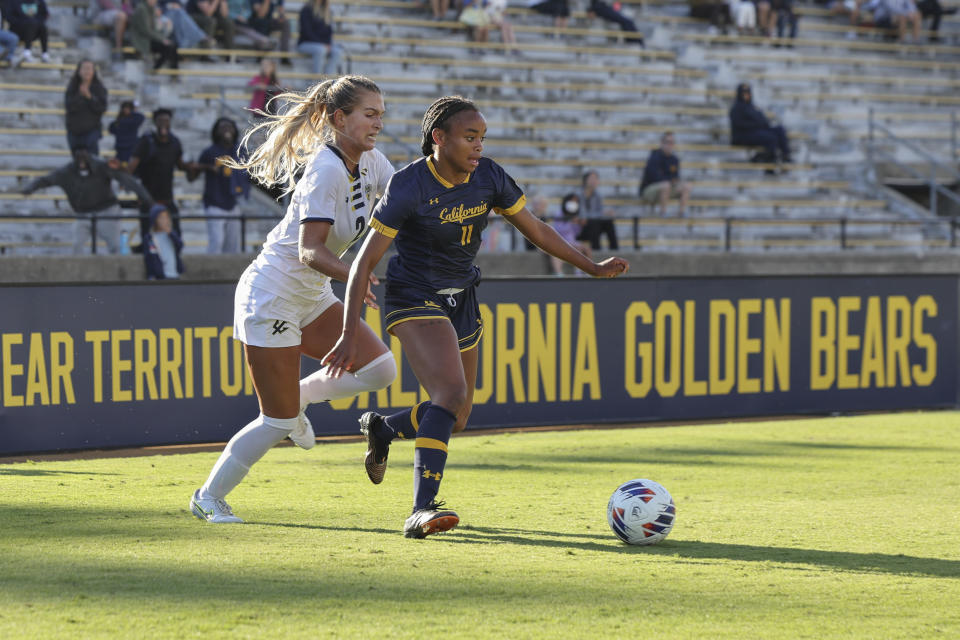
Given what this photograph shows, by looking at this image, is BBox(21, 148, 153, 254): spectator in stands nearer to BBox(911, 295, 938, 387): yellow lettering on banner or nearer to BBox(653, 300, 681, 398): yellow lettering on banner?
BBox(653, 300, 681, 398): yellow lettering on banner

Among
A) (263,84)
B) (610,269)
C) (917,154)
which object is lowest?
(917,154)

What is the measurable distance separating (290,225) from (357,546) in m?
1.68

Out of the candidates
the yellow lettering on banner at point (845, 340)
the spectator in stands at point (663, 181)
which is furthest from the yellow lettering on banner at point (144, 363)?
the spectator in stands at point (663, 181)

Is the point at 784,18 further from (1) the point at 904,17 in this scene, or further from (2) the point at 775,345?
(2) the point at 775,345

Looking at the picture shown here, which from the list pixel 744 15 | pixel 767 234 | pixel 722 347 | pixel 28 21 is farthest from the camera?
pixel 744 15

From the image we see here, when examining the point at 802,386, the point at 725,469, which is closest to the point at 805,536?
the point at 725,469

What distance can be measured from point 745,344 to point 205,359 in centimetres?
524

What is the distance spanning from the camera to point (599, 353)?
12.8 metres

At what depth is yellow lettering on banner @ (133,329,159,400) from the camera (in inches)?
427

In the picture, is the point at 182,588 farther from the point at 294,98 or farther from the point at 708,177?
the point at 708,177

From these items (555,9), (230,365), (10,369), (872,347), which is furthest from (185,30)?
(872,347)

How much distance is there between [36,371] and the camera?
412 inches

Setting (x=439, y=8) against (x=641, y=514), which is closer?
(x=641, y=514)

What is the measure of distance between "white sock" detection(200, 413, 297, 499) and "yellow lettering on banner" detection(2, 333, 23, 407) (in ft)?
13.4
